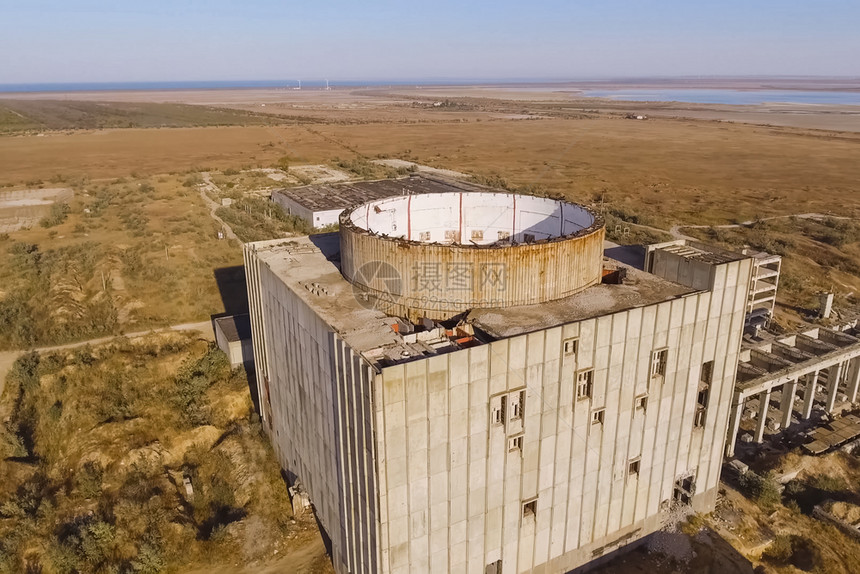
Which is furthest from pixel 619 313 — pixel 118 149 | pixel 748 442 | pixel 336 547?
pixel 118 149

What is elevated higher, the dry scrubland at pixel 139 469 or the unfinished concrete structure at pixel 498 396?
the unfinished concrete structure at pixel 498 396

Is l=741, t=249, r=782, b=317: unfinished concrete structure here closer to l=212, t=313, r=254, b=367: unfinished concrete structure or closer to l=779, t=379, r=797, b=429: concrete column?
l=779, t=379, r=797, b=429: concrete column

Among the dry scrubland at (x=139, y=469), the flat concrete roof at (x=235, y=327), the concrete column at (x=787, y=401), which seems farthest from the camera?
the flat concrete roof at (x=235, y=327)

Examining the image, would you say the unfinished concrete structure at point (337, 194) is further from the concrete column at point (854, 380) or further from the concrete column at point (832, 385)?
the concrete column at point (854, 380)

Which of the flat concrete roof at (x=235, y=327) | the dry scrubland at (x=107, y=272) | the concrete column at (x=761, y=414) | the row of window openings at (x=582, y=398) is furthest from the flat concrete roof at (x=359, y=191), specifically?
the row of window openings at (x=582, y=398)

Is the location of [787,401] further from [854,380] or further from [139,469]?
[139,469]

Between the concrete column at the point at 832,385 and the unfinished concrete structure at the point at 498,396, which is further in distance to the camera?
the concrete column at the point at 832,385

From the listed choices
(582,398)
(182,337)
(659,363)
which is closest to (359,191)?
(182,337)

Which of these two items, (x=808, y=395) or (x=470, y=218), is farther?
(x=808, y=395)
